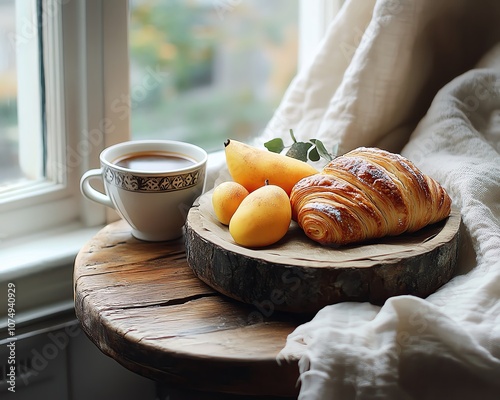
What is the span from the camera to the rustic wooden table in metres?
0.67

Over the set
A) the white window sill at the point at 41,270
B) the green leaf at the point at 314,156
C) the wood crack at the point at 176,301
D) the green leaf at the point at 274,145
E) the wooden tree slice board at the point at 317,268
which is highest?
the green leaf at the point at 274,145

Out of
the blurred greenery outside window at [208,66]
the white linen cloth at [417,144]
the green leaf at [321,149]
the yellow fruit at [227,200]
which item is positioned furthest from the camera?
the blurred greenery outside window at [208,66]

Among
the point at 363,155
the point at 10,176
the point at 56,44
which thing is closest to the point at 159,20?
the point at 56,44

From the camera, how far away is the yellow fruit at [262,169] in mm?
832

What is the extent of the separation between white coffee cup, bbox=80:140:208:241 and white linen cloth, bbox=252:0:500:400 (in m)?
0.21

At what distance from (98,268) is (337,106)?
0.39m

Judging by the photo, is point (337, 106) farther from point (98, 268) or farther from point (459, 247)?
point (98, 268)

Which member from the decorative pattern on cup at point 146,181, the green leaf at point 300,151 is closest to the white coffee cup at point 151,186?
the decorative pattern on cup at point 146,181

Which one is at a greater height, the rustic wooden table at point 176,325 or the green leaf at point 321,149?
the green leaf at point 321,149

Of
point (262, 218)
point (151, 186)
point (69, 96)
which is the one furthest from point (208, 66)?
point (262, 218)

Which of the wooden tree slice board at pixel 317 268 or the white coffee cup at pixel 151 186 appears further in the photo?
the white coffee cup at pixel 151 186

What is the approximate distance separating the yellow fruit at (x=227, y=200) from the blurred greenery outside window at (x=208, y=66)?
0.25 meters

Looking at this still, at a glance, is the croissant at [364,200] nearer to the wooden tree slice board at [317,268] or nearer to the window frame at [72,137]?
the wooden tree slice board at [317,268]

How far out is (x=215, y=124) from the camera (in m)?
1.19
